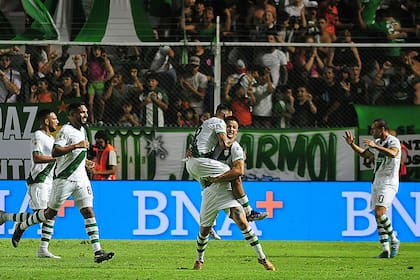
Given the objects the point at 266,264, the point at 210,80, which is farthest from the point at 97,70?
the point at 266,264

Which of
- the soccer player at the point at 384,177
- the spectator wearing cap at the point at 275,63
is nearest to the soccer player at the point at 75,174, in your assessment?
the soccer player at the point at 384,177

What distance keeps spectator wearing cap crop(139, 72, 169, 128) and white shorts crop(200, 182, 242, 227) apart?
21.0 feet

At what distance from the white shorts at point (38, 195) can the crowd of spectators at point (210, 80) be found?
11.3 ft

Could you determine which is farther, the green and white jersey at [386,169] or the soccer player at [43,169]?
the green and white jersey at [386,169]

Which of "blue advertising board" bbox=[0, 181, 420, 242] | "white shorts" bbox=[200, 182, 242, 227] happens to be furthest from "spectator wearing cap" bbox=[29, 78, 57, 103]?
"white shorts" bbox=[200, 182, 242, 227]

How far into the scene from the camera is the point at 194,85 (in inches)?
796

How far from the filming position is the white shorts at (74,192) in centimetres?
→ 1433

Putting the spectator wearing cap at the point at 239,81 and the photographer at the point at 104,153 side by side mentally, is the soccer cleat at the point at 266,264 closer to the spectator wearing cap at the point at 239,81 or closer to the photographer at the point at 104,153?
the photographer at the point at 104,153

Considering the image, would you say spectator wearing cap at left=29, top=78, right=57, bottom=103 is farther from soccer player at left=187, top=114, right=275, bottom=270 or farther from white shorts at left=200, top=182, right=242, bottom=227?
white shorts at left=200, top=182, right=242, bottom=227

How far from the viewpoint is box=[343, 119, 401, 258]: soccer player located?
16.7m

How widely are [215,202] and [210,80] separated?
666cm

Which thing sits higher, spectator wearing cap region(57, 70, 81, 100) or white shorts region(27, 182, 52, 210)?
spectator wearing cap region(57, 70, 81, 100)

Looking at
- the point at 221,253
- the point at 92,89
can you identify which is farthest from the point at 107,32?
the point at 221,253

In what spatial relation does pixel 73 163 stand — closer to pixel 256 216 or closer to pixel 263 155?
pixel 256 216
